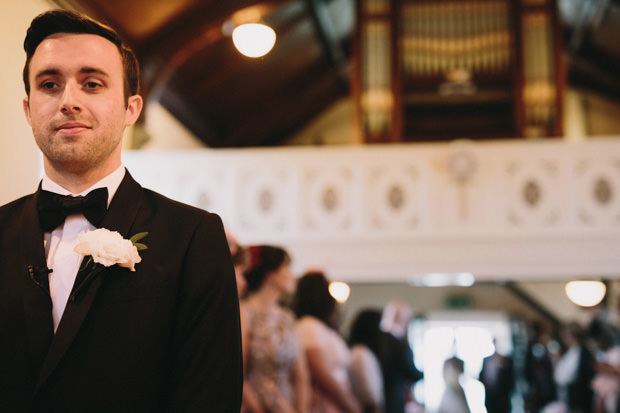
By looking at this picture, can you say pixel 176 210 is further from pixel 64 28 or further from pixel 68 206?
pixel 64 28

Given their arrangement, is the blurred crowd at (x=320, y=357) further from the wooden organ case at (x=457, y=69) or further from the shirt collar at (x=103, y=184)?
the wooden organ case at (x=457, y=69)

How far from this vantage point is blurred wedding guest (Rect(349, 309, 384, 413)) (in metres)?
4.53

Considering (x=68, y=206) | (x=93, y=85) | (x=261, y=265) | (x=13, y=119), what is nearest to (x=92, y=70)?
(x=93, y=85)

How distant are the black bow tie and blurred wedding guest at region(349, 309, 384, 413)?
10.9 ft

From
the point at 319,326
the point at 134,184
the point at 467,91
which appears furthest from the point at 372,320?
the point at 467,91

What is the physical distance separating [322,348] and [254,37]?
9.49 feet

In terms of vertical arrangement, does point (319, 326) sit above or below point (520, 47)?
below

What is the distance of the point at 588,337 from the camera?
8906 mm

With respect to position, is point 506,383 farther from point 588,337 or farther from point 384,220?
point 384,220

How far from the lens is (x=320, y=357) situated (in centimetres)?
393

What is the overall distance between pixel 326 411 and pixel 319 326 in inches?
18.4

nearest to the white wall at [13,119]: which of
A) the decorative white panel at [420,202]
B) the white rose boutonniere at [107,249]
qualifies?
the white rose boutonniere at [107,249]

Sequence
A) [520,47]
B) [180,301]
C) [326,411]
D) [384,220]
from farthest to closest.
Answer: [520,47] < [384,220] < [326,411] < [180,301]

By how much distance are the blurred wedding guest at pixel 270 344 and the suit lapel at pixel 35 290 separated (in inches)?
76.4
